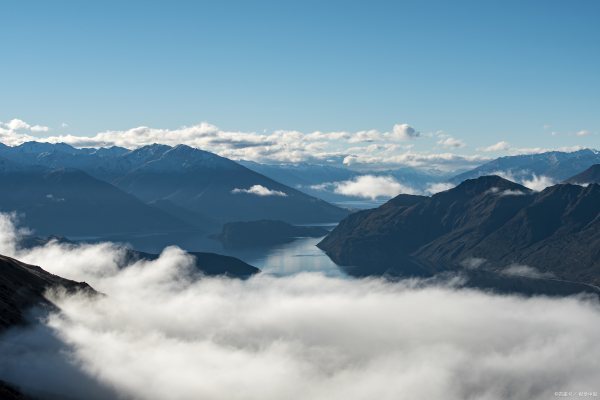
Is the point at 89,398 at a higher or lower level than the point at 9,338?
lower

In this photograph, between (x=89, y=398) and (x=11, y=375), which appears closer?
(x=11, y=375)

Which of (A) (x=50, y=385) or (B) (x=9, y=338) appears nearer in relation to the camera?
(A) (x=50, y=385)

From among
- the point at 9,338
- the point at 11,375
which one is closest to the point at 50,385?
the point at 11,375

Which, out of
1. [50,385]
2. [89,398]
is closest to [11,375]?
[50,385]

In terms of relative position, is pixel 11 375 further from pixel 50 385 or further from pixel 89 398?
pixel 89 398

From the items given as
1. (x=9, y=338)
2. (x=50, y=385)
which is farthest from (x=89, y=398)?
(x=9, y=338)

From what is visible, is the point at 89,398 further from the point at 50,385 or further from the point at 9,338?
the point at 9,338
